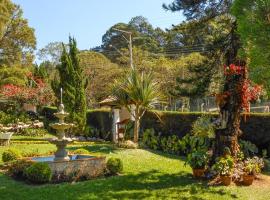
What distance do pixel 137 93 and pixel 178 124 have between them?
7.23 ft

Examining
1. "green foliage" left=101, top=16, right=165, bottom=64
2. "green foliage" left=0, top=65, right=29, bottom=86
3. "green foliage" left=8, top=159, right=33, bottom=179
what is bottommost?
"green foliage" left=8, top=159, right=33, bottom=179

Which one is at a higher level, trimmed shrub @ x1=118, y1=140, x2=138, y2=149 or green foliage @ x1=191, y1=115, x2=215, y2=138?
green foliage @ x1=191, y1=115, x2=215, y2=138

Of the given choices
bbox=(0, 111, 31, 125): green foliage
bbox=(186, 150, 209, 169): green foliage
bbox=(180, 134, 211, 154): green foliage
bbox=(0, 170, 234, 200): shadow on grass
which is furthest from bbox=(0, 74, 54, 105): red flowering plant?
bbox=(186, 150, 209, 169): green foliage

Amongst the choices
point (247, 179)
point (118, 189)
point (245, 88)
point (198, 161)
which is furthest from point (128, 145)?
point (247, 179)

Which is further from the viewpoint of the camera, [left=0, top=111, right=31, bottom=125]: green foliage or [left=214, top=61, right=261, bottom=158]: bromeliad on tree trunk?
[left=0, top=111, right=31, bottom=125]: green foliage

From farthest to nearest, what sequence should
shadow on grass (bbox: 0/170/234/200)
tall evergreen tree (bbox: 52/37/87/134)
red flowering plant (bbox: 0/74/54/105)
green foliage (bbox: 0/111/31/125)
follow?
red flowering plant (bbox: 0/74/54/105) < green foliage (bbox: 0/111/31/125) < tall evergreen tree (bbox: 52/37/87/134) < shadow on grass (bbox: 0/170/234/200)

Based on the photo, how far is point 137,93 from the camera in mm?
18203

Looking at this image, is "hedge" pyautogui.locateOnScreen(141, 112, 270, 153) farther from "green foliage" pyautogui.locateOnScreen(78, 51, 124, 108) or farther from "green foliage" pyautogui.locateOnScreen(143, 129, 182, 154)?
"green foliage" pyautogui.locateOnScreen(78, 51, 124, 108)

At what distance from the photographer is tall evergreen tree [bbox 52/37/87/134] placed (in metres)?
23.9

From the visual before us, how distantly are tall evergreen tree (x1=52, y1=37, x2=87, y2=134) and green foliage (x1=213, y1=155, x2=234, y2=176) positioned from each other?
43.7ft

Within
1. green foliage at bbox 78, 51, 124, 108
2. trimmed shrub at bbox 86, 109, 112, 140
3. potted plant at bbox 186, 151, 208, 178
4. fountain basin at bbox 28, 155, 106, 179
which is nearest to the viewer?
fountain basin at bbox 28, 155, 106, 179

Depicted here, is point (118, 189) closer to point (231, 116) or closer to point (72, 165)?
point (72, 165)

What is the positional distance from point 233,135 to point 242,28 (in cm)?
745

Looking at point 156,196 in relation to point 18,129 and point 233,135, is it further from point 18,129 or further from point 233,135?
point 18,129
